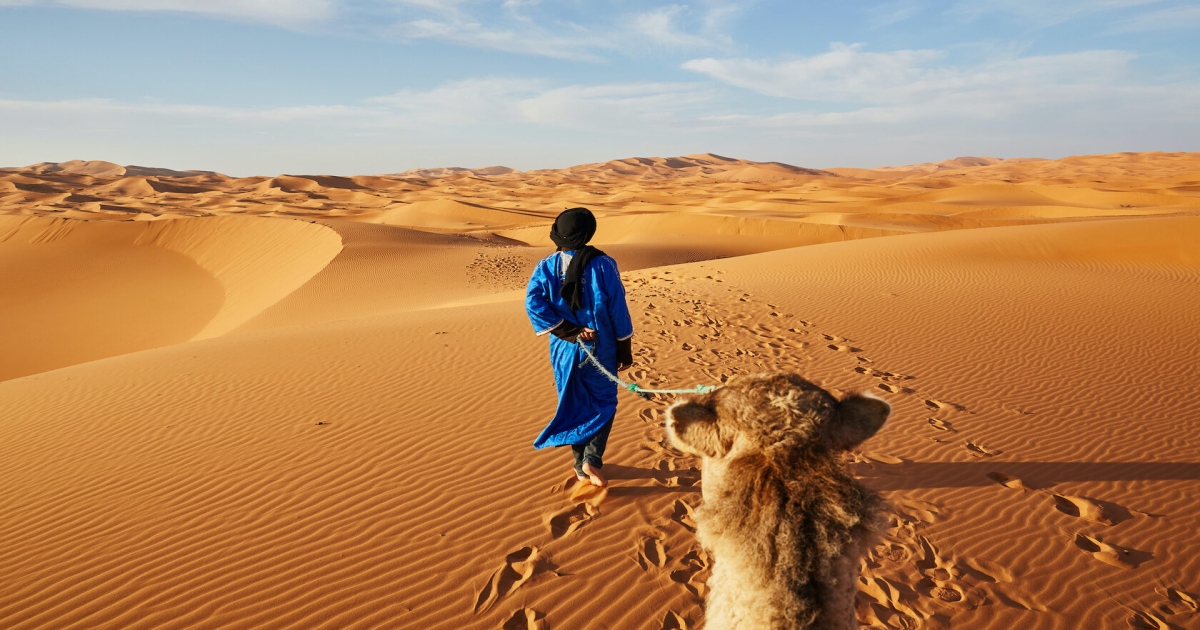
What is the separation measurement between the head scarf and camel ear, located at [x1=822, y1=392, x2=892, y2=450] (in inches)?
111

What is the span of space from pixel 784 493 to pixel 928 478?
15.3ft

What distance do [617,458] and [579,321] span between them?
177 centimetres

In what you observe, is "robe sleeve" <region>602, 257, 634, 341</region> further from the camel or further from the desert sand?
the camel

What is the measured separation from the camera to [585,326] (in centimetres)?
422

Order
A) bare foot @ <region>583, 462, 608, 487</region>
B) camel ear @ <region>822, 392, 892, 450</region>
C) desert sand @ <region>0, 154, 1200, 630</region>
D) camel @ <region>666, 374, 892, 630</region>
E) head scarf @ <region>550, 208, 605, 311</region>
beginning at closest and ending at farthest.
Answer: camel @ <region>666, 374, 892, 630</region> → camel ear @ <region>822, 392, 892, 450</region> → desert sand @ <region>0, 154, 1200, 630</region> → head scarf @ <region>550, 208, 605, 311</region> → bare foot @ <region>583, 462, 608, 487</region>

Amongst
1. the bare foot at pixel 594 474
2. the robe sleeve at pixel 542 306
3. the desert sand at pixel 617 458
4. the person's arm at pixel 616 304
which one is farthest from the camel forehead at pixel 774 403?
the bare foot at pixel 594 474

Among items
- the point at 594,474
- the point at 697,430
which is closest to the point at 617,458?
the point at 594,474

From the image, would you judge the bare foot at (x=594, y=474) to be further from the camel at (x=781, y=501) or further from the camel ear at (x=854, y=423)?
the camel ear at (x=854, y=423)

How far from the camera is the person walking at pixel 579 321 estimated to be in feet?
13.4

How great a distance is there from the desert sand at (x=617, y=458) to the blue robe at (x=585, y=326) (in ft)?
2.34

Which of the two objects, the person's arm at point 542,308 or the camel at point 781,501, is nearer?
the camel at point 781,501

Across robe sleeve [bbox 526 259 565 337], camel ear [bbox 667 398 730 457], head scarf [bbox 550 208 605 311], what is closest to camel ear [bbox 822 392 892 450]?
camel ear [bbox 667 398 730 457]

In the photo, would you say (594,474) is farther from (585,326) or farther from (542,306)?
(542,306)

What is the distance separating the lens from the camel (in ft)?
4.00
